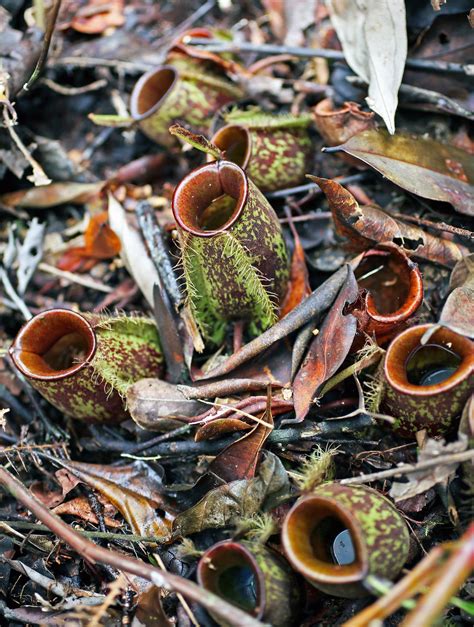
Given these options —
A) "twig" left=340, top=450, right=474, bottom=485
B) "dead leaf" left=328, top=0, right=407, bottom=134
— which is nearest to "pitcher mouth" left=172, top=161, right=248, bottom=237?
"dead leaf" left=328, top=0, right=407, bottom=134

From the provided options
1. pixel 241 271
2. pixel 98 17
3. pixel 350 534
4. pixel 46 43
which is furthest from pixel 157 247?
pixel 98 17

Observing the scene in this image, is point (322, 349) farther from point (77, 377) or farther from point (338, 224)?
point (77, 377)

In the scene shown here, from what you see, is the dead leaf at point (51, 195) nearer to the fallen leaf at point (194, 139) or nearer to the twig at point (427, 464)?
the fallen leaf at point (194, 139)

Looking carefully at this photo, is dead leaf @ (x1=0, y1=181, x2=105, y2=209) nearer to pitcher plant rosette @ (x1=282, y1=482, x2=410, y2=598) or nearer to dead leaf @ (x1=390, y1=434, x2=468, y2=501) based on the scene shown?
pitcher plant rosette @ (x1=282, y1=482, x2=410, y2=598)

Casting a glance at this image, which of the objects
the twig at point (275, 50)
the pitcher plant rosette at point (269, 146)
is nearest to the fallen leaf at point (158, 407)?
the pitcher plant rosette at point (269, 146)

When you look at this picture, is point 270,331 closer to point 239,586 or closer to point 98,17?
point 239,586
